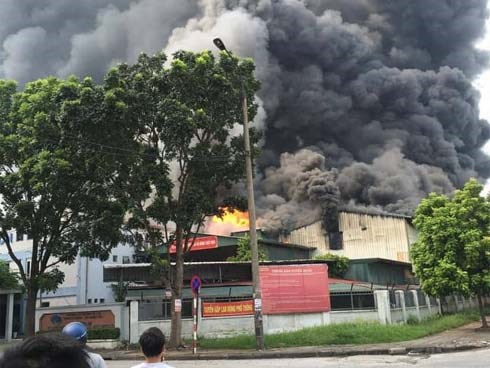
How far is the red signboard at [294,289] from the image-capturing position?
24.4 meters

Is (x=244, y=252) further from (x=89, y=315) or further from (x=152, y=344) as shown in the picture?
(x=152, y=344)

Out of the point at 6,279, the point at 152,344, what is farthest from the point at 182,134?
the point at 6,279

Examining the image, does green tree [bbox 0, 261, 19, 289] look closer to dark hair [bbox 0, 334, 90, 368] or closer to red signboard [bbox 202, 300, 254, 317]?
red signboard [bbox 202, 300, 254, 317]

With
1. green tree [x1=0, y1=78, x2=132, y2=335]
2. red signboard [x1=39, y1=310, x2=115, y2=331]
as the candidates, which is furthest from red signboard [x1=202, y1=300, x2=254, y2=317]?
green tree [x1=0, y1=78, x2=132, y2=335]

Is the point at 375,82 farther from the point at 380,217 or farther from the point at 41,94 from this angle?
the point at 41,94

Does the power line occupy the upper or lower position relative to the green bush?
upper

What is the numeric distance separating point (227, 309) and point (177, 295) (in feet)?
9.43

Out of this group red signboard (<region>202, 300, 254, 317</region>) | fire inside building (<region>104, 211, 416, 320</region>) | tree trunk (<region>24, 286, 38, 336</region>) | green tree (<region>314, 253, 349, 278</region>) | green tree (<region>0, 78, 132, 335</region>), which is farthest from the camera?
green tree (<region>314, 253, 349, 278</region>)

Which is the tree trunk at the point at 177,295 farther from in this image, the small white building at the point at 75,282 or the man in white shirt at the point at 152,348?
the man in white shirt at the point at 152,348

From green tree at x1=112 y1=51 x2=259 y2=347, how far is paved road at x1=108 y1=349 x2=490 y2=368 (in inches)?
225

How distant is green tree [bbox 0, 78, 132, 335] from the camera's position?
2103 cm

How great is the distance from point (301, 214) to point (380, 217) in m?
10.4

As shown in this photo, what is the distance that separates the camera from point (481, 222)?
2477cm

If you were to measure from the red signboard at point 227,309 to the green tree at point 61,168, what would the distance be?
16.9 feet
